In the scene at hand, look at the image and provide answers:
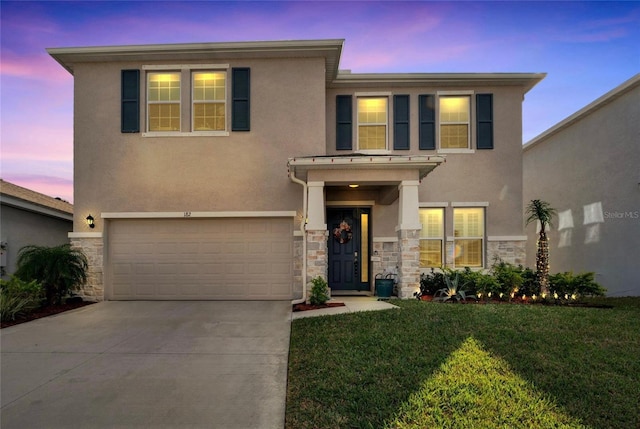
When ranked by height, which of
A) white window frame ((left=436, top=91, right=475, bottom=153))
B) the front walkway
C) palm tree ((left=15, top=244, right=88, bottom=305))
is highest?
white window frame ((left=436, top=91, right=475, bottom=153))

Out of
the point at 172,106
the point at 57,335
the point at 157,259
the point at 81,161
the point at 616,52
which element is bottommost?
the point at 57,335

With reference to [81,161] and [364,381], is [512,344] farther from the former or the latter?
[81,161]

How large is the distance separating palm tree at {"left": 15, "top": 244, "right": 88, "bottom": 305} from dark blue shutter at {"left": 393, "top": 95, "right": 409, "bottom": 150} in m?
8.85

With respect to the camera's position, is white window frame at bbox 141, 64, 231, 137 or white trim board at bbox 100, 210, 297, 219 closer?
white trim board at bbox 100, 210, 297, 219

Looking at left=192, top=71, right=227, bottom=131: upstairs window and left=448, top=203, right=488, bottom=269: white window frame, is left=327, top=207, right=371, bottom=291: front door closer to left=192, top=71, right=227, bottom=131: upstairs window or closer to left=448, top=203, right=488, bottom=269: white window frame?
left=448, top=203, right=488, bottom=269: white window frame

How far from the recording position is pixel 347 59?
12.1 meters

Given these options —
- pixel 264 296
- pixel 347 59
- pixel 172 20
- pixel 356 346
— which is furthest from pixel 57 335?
pixel 347 59

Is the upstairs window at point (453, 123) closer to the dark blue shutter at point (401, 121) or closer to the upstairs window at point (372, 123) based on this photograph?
the dark blue shutter at point (401, 121)

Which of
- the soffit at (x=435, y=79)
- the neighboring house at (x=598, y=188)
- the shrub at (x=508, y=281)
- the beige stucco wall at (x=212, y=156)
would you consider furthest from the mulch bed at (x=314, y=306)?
the neighboring house at (x=598, y=188)

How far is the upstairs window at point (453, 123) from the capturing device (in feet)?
33.9

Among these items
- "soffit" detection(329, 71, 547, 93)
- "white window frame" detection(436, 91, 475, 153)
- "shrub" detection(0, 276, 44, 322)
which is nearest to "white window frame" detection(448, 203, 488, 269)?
"white window frame" detection(436, 91, 475, 153)

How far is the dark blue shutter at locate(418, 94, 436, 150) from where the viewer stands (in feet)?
33.6

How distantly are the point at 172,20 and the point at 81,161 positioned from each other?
14.7 ft

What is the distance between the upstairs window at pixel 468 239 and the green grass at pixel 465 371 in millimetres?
3748
